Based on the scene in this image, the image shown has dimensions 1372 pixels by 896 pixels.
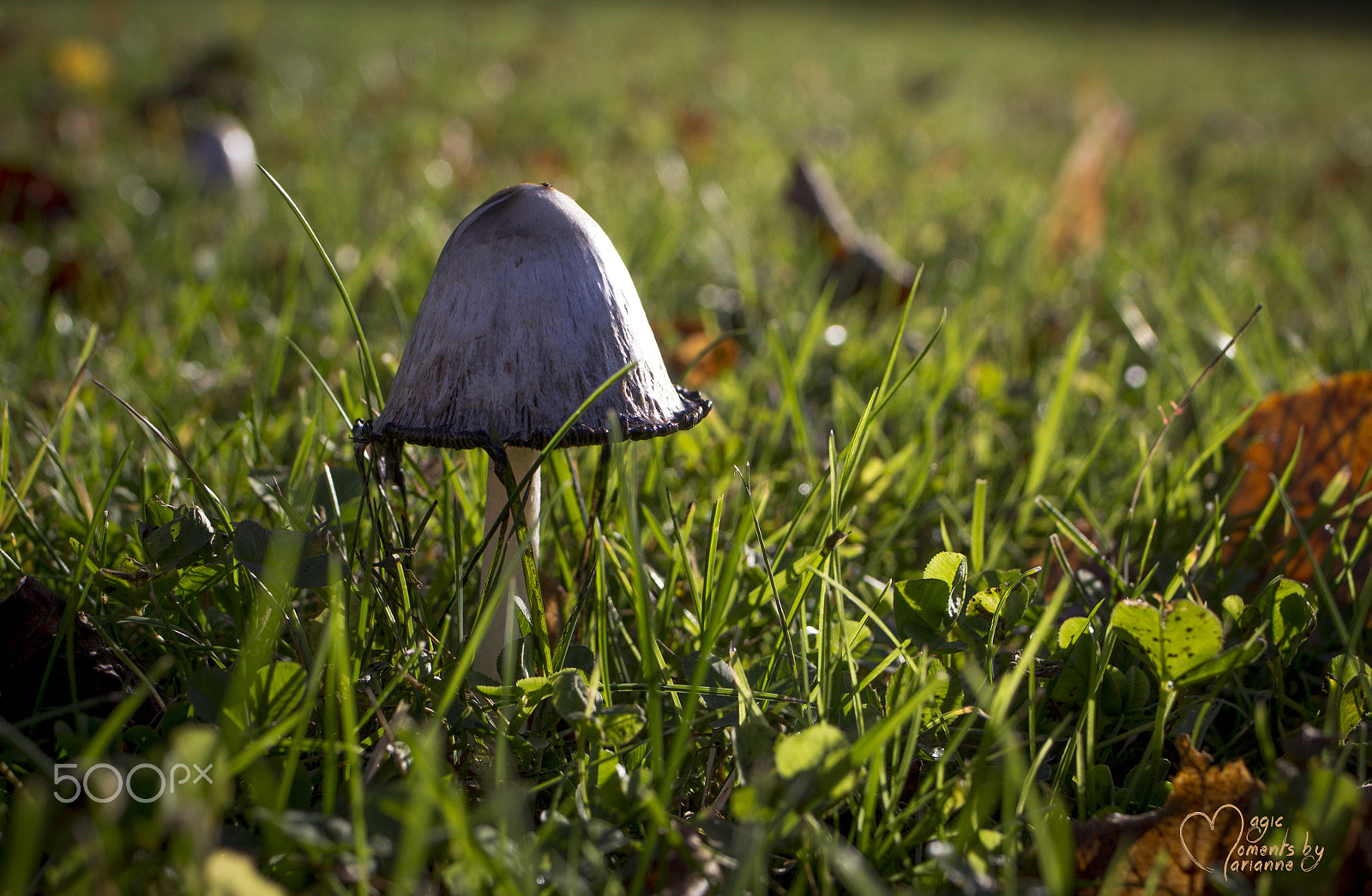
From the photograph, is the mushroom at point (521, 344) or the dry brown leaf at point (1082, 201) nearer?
the mushroom at point (521, 344)

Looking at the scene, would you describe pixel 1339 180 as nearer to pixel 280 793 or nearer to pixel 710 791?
pixel 710 791

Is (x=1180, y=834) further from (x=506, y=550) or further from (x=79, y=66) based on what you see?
(x=79, y=66)

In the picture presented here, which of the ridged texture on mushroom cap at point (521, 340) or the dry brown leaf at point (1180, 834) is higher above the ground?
the ridged texture on mushroom cap at point (521, 340)

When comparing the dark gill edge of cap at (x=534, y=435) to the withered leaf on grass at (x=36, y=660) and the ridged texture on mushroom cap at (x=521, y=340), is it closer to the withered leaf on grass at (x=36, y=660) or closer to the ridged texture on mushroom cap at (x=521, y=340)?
the ridged texture on mushroom cap at (x=521, y=340)

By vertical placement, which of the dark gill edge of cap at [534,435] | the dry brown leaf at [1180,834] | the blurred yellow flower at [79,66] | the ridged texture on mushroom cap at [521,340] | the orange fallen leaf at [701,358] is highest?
the blurred yellow flower at [79,66]

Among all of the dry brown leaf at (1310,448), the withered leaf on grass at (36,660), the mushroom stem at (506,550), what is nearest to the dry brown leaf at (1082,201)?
the dry brown leaf at (1310,448)

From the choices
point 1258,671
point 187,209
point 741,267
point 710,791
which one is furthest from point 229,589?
point 187,209

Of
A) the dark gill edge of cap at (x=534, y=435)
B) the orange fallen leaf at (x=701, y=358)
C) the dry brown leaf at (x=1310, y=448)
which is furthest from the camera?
the orange fallen leaf at (x=701, y=358)

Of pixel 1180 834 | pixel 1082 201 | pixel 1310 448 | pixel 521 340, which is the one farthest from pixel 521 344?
pixel 1082 201
